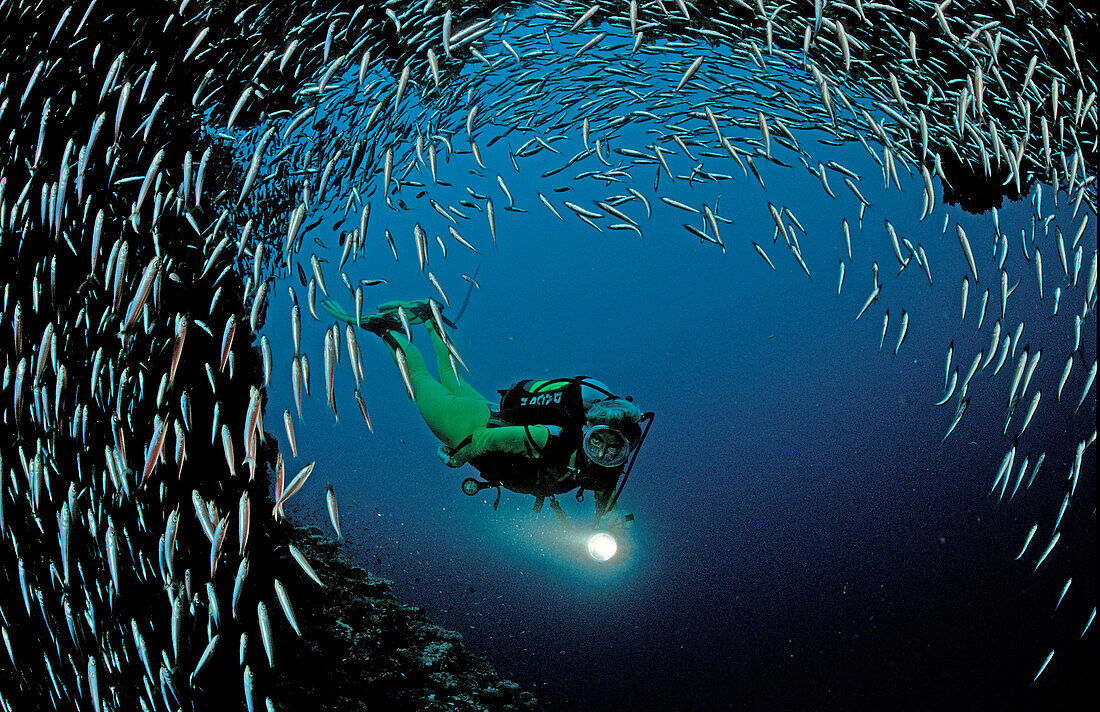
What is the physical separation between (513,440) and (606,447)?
2.56 feet

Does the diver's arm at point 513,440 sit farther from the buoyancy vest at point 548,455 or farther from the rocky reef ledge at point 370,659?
the rocky reef ledge at point 370,659

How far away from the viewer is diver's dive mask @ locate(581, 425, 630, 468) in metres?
4.02

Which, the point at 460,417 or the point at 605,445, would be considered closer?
the point at 605,445

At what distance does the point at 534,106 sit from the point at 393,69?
1.26 m

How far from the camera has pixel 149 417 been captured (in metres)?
2.81

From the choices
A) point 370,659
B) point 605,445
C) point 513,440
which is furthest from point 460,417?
point 370,659

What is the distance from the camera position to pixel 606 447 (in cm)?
403

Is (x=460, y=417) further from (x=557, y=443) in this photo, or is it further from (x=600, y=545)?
(x=600, y=545)

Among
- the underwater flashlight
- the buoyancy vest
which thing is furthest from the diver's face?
the underwater flashlight

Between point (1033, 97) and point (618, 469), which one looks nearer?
point (1033, 97)

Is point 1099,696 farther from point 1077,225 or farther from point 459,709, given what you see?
point 1077,225

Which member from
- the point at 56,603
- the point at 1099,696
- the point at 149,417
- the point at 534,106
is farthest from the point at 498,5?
the point at 1099,696

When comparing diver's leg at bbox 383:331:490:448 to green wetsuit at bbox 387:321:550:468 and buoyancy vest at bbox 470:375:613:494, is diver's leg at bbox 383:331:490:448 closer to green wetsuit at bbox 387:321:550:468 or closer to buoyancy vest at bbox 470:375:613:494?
green wetsuit at bbox 387:321:550:468

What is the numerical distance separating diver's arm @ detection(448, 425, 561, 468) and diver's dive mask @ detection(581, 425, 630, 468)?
0.34 m
